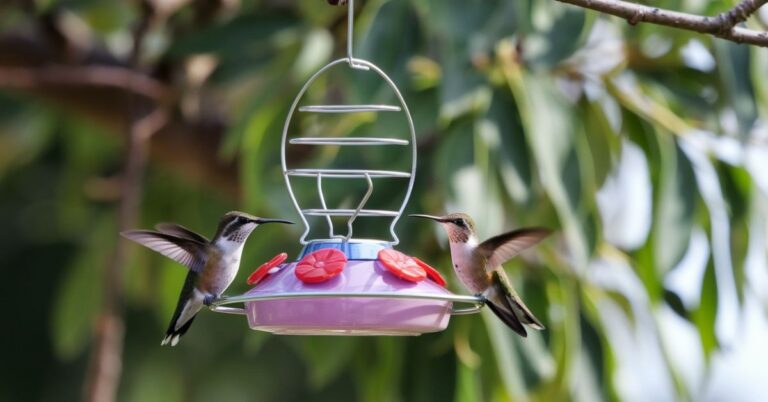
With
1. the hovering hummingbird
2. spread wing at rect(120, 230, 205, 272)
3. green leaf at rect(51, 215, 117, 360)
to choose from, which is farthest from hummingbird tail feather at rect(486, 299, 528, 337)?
green leaf at rect(51, 215, 117, 360)

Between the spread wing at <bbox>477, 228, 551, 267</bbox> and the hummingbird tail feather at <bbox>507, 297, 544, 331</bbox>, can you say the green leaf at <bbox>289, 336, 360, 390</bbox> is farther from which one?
the spread wing at <bbox>477, 228, 551, 267</bbox>

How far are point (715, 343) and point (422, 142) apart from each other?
1.23m

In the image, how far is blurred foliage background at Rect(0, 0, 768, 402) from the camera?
3785mm

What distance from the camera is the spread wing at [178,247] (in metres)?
2.83

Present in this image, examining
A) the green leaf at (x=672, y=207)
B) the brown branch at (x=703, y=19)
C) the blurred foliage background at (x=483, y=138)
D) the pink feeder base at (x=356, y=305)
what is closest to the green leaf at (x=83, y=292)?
the blurred foliage background at (x=483, y=138)

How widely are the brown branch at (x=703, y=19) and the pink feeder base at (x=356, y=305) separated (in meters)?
0.64

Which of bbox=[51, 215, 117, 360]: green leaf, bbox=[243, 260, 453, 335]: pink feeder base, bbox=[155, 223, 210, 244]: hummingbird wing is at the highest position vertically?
bbox=[155, 223, 210, 244]: hummingbird wing

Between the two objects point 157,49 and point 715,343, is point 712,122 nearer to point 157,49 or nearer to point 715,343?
point 715,343

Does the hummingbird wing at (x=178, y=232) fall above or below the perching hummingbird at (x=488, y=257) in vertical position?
above

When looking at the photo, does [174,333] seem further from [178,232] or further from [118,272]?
[118,272]

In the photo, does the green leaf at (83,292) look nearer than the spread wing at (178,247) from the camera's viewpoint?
No

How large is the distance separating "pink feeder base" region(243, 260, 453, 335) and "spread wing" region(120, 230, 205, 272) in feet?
1.33

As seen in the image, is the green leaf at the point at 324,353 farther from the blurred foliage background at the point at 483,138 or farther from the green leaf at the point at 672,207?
the green leaf at the point at 672,207

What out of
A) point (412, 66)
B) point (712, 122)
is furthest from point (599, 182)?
point (412, 66)
